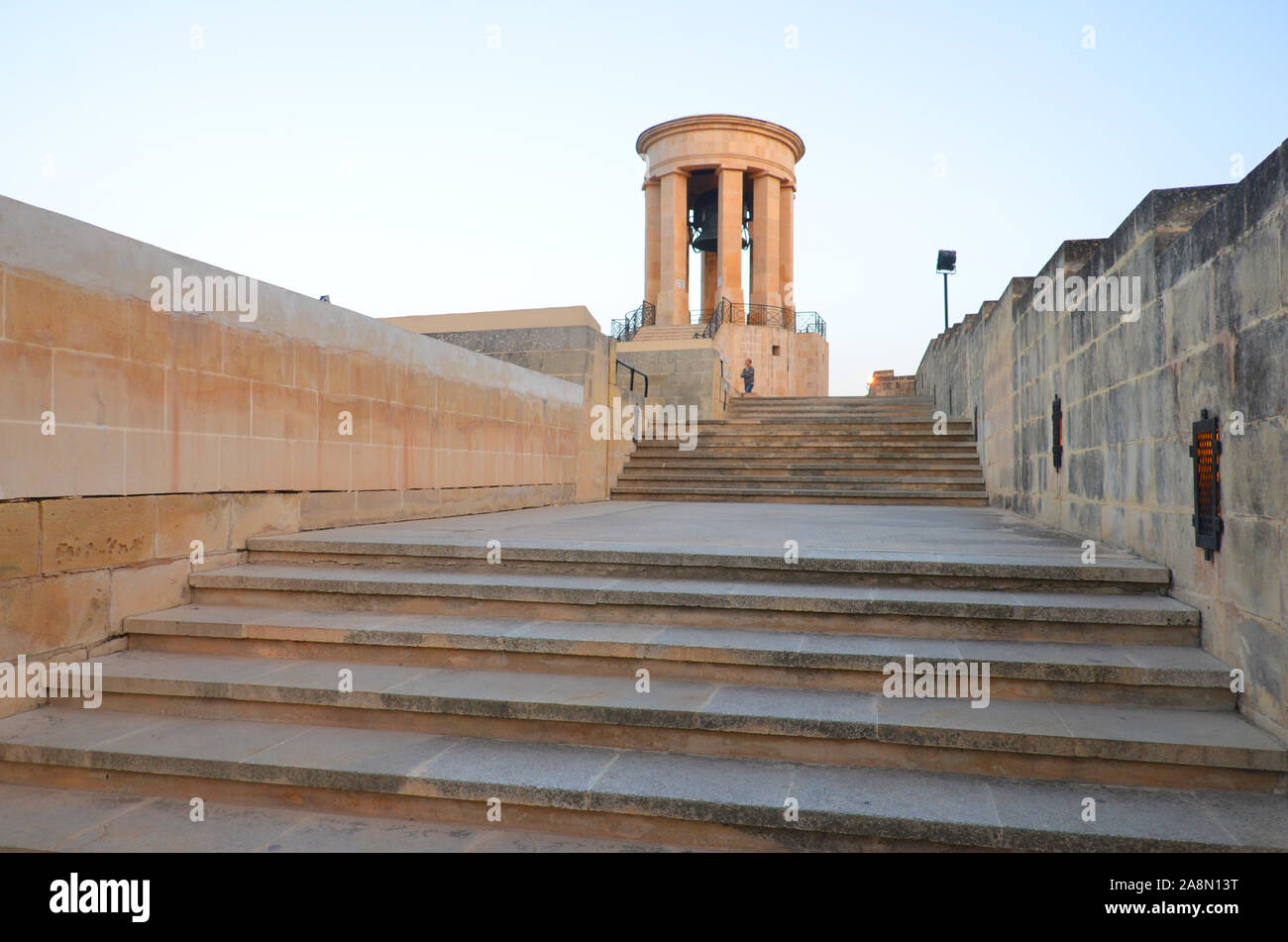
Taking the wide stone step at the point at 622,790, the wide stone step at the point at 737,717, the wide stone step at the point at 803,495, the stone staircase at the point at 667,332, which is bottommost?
the wide stone step at the point at 622,790

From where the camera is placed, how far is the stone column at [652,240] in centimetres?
3303

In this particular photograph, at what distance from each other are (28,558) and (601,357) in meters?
9.33

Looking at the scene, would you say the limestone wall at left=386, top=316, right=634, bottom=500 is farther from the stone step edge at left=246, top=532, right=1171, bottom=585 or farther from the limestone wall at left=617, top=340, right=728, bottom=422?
the stone step edge at left=246, top=532, right=1171, bottom=585

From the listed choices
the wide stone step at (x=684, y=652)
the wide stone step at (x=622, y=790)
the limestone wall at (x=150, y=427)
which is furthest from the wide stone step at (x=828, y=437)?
the wide stone step at (x=622, y=790)

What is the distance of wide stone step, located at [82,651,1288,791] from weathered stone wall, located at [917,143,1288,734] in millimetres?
432

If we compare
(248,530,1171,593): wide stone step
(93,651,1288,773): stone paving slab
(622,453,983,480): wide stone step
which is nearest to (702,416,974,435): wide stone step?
(622,453,983,480): wide stone step

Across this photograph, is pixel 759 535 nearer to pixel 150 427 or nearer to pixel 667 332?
pixel 150 427

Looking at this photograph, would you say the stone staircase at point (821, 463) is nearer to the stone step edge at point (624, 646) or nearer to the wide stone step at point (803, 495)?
the wide stone step at point (803, 495)

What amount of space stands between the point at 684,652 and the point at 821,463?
10.0 m

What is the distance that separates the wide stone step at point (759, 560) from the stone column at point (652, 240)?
1105 inches

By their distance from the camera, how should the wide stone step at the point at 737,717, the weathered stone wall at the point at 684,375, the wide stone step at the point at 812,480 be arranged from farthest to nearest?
the weathered stone wall at the point at 684,375 → the wide stone step at the point at 812,480 → the wide stone step at the point at 737,717

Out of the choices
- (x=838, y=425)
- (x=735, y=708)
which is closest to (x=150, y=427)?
(x=735, y=708)

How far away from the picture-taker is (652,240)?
33.2 metres

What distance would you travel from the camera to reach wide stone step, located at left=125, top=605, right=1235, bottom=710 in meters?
3.60
